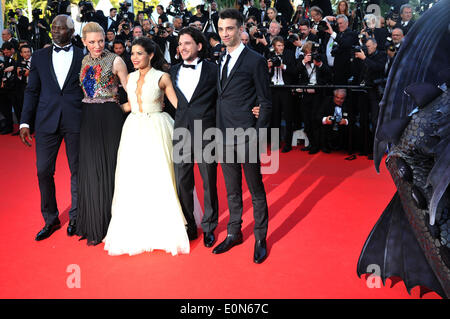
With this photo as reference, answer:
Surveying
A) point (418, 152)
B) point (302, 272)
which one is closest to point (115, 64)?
point (302, 272)

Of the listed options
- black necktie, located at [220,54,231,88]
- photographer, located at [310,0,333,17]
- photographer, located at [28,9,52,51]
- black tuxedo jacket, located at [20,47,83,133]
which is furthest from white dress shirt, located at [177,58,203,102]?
photographer, located at [28,9,52,51]

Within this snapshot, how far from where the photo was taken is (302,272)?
9.19 feet

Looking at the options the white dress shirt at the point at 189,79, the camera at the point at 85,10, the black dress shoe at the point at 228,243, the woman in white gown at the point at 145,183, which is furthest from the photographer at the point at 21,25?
the black dress shoe at the point at 228,243

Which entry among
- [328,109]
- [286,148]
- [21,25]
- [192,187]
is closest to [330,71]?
[328,109]

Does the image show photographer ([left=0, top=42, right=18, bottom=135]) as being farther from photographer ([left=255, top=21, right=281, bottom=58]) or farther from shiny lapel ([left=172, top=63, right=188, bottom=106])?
shiny lapel ([left=172, top=63, right=188, bottom=106])

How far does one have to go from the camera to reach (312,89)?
20.7 feet

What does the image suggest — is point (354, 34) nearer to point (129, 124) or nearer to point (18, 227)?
point (129, 124)

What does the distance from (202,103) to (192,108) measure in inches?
3.0

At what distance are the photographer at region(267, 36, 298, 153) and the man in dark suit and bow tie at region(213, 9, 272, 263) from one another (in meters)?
3.43

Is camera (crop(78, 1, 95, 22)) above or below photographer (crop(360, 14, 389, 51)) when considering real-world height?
above

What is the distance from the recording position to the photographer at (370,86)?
5590 mm

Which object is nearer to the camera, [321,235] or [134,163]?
[134,163]

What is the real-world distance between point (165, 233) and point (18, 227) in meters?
1.36

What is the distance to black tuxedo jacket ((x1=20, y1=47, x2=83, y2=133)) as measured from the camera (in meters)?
3.29
